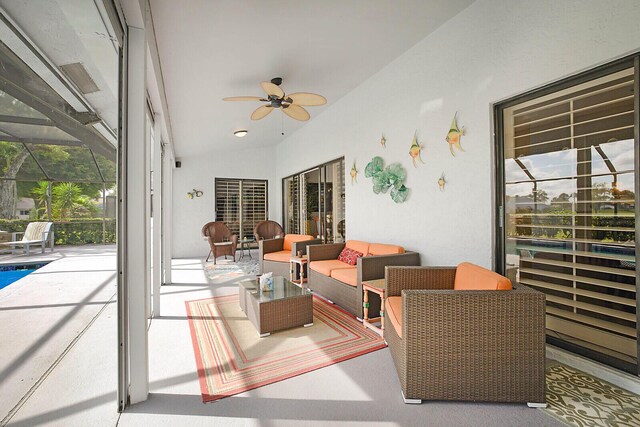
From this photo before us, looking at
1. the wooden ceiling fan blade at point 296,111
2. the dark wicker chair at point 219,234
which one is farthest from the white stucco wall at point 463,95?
the dark wicker chair at point 219,234

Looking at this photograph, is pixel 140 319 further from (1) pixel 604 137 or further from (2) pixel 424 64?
(2) pixel 424 64

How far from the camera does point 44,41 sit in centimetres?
104

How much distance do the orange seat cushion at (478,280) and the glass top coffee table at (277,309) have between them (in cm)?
146

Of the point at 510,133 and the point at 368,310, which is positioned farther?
the point at 368,310

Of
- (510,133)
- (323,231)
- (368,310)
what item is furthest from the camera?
(323,231)

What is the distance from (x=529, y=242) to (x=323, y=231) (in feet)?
13.3

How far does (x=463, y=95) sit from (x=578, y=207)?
4.84ft

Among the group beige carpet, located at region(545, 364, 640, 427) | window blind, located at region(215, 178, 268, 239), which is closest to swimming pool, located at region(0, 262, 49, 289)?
beige carpet, located at region(545, 364, 640, 427)

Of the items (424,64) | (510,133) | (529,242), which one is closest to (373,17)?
(424,64)

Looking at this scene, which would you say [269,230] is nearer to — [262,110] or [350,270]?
[262,110]

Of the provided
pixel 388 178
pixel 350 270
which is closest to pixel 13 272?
pixel 350 270

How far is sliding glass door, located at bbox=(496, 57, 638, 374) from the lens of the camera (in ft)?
7.06

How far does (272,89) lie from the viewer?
11.6 feet

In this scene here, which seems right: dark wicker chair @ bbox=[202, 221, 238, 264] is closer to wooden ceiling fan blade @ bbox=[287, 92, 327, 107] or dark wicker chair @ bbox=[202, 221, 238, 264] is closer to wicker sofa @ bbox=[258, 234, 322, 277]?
wicker sofa @ bbox=[258, 234, 322, 277]
